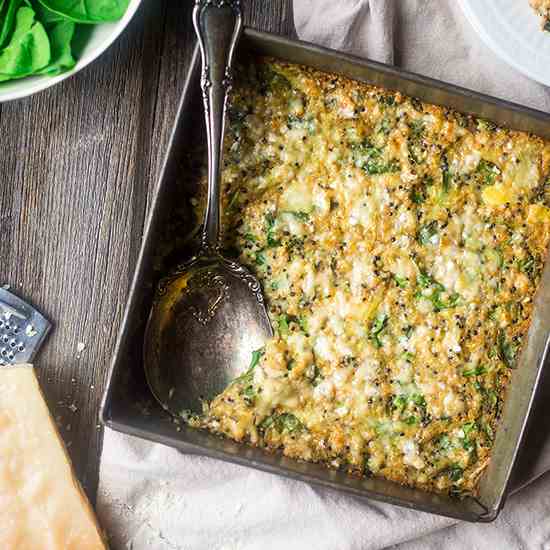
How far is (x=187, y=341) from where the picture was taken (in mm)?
2301

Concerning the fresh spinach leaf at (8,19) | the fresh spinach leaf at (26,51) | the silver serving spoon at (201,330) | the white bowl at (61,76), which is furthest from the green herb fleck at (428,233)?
the fresh spinach leaf at (8,19)

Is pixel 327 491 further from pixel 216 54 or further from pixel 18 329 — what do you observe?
pixel 216 54

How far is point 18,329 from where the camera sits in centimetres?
259

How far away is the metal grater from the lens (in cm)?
257

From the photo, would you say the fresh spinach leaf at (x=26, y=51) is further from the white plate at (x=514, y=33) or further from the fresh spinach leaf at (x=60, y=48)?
the white plate at (x=514, y=33)

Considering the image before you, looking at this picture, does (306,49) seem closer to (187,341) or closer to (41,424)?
(187,341)

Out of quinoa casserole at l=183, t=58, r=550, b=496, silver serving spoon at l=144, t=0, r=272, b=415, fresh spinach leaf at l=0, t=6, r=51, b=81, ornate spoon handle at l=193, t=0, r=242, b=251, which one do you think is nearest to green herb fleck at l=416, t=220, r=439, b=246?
quinoa casserole at l=183, t=58, r=550, b=496

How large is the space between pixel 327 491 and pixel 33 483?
2.90ft

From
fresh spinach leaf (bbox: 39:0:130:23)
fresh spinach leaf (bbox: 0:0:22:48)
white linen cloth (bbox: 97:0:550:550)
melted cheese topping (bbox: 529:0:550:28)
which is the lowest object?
white linen cloth (bbox: 97:0:550:550)

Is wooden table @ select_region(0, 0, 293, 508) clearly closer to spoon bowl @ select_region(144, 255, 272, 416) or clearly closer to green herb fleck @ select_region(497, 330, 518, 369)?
spoon bowl @ select_region(144, 255, 272, 416)

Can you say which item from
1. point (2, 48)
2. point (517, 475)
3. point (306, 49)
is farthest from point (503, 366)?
point (2, 48)

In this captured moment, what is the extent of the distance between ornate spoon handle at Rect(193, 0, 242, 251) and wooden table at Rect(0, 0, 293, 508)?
480 mm

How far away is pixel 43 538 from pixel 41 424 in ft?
1.12

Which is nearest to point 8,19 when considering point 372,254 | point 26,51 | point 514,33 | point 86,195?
point 26,51
